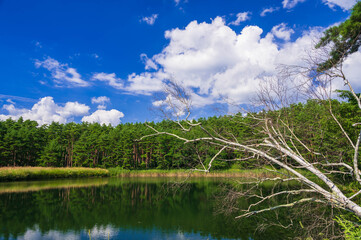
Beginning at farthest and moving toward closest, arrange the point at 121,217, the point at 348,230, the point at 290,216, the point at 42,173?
the point at 42,173 < the point at 121,217 < the point at 290,216 < the point at 348,230

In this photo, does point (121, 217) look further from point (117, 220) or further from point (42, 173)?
point (42, 173)

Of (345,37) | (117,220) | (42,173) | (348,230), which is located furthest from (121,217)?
(42,173)

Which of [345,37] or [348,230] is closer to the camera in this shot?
[348,230]

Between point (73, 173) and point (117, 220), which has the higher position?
point (73, 173)

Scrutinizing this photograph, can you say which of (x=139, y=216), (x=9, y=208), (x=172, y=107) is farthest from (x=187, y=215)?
(x=9, y=208)

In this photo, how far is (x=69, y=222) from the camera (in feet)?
35.5

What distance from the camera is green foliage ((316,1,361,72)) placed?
5781 millimetres

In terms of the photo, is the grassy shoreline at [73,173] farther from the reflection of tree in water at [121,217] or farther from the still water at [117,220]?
the still water at [117,220]

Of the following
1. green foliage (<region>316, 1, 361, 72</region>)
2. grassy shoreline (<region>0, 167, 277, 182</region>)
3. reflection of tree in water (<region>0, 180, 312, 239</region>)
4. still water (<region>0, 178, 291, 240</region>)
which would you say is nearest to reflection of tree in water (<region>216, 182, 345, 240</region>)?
reflection of tree in water (<region>0, 180, 312, 239</region>)

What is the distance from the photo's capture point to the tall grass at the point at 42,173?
77.1 ft

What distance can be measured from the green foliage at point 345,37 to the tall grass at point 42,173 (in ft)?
92.3

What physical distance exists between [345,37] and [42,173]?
30.0 metres

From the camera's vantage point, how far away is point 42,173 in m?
26.5

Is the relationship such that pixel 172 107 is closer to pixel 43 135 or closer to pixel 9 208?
pixel 9 208
